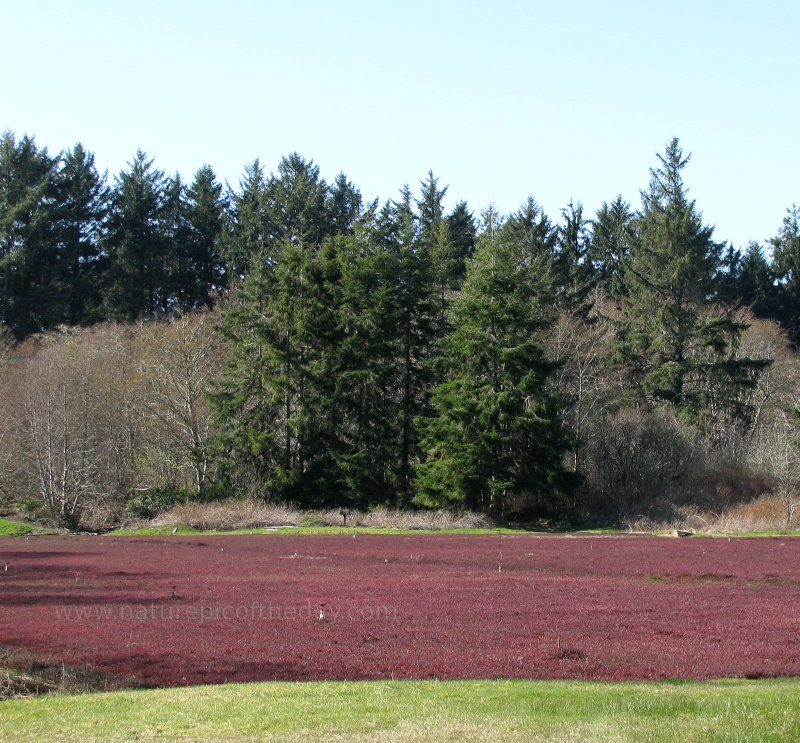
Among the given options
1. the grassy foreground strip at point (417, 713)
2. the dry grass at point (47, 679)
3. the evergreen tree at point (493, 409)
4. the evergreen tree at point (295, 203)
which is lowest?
the dry grass at point (47, 679)

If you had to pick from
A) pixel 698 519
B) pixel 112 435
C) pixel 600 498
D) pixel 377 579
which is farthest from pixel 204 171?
pixel 377 579

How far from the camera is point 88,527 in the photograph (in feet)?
153

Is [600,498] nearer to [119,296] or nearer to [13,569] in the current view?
[13,569]

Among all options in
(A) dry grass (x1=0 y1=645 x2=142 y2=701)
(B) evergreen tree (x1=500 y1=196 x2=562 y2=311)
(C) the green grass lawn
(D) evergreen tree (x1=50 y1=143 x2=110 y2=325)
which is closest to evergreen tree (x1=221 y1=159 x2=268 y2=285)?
(D) evergreen tree (x1=50 y1=143 x2=110 y2=325)

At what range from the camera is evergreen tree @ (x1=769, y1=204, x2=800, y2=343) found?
79.2m

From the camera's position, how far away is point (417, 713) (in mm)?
9570

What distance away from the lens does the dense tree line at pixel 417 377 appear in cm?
4797

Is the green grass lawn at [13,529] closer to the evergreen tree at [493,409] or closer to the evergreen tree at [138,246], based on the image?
the evergreen tree at [493,409]

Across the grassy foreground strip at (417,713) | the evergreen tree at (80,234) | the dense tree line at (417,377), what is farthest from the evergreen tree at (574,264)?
the grassy foreground strip at (417,713)

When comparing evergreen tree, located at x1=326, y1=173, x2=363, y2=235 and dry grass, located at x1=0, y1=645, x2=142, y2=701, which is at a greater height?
evergreen tree, located at x1=326, y1=173, x2=363, y2=235

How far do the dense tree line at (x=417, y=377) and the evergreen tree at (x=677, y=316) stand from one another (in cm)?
15

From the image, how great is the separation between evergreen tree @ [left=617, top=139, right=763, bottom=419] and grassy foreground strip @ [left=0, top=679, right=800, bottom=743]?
45214 millimetres

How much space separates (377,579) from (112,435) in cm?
3131

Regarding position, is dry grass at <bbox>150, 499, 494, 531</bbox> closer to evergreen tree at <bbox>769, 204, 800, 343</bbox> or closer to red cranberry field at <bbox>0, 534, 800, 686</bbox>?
red cranberry field at <bbox>0, 534, 800, 686</bbox>
